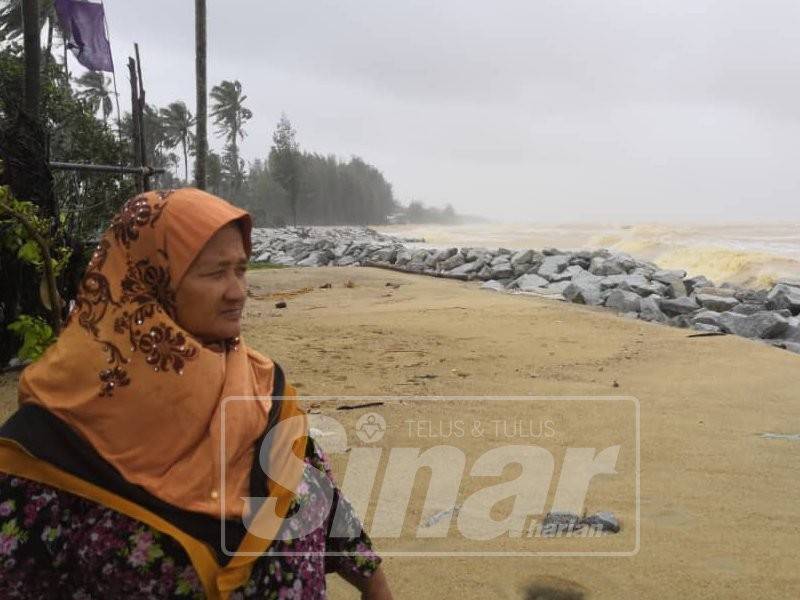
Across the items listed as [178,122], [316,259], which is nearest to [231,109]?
[178,122]

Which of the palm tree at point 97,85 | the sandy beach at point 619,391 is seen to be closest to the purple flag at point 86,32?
the sandy beach at point 619,391

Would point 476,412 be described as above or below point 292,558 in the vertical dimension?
below

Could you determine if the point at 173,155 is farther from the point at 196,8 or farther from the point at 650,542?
the point at 650,542

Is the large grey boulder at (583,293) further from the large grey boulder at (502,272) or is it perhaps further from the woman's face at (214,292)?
the woman's face at (214,292)

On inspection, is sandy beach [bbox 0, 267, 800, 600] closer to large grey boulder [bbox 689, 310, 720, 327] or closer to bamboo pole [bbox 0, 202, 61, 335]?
large grey boulder [bbox 689, 310, 720, 327]

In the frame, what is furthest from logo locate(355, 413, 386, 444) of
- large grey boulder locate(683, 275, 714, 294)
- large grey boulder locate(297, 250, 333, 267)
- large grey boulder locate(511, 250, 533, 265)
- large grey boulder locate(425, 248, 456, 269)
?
large grey boulder locate(297, 250, 333, 267)

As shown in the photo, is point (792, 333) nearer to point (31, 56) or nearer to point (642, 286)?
point (642, 286)

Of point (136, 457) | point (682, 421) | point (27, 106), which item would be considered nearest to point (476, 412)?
point (682, 421)

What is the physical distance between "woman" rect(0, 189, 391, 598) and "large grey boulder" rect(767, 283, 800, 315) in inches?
407

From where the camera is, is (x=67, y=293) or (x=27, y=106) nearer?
(x=67, y=293)

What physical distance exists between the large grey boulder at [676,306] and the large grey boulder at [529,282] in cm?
285

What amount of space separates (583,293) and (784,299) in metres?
2.93

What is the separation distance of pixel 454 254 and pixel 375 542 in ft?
45.5

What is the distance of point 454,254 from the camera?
53.9ft
